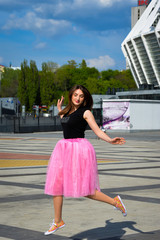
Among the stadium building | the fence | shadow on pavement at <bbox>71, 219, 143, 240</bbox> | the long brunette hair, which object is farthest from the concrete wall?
the stadium building

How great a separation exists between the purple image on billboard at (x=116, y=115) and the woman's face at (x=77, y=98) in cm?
3214

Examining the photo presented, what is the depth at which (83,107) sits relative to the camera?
16.2 ft

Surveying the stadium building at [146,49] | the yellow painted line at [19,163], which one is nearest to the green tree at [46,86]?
the stadium building at [146,49]

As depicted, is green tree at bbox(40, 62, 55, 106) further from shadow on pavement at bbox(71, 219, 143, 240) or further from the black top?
the black top

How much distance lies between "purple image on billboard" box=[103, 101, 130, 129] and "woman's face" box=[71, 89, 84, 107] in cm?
3214

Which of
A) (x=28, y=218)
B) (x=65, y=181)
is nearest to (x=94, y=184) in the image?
(x=65, y=181)

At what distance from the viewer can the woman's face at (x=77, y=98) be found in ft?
16.2

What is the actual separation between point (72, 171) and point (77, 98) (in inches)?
33.7

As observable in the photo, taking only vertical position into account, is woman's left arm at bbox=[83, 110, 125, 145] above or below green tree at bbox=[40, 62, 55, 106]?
below

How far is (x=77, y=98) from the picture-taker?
16.2ft

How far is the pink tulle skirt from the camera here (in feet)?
15.1

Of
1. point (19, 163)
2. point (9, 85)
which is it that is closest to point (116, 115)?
point (19, 163)

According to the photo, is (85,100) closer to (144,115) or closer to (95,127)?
(95,127)

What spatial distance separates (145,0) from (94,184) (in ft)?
667
